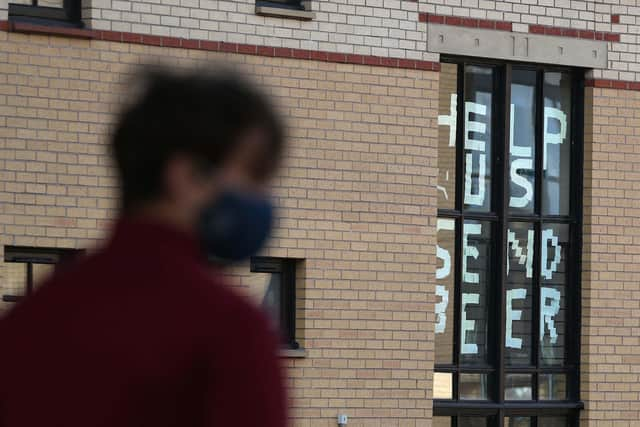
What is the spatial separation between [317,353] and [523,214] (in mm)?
2523

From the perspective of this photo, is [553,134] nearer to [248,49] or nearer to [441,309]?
[441,309]

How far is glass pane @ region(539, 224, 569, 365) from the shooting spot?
44.3ft

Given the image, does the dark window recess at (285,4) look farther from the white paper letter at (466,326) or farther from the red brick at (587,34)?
the white paper letter at (466,326)

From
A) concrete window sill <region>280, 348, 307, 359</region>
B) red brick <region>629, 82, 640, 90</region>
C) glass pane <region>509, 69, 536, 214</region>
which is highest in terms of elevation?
red brick <region>629, 82, 640, 90</region>

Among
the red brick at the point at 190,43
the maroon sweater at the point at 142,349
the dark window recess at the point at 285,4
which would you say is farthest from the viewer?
the dark window recess at the point at 285,4

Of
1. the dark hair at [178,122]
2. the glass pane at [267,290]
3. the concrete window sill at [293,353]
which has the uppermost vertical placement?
the dark hair at [178,122]

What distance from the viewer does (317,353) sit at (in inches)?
478

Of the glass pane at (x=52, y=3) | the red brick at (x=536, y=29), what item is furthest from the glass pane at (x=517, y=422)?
the glass pane at (x=52, y=3)

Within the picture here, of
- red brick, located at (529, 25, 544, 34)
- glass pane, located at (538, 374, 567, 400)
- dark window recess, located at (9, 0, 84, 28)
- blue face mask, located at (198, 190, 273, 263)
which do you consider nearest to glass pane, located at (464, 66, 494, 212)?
red brick, located at (529, 25, 544, 34)

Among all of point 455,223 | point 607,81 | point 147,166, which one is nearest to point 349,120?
point 455,223

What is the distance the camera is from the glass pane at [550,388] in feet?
44.3

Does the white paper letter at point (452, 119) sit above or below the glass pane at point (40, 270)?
above

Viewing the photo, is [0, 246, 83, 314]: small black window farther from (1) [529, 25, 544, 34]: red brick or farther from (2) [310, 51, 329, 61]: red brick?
(1) [529, 25, 544, 34]: red brick

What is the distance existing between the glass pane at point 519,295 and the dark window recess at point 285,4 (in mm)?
2881
